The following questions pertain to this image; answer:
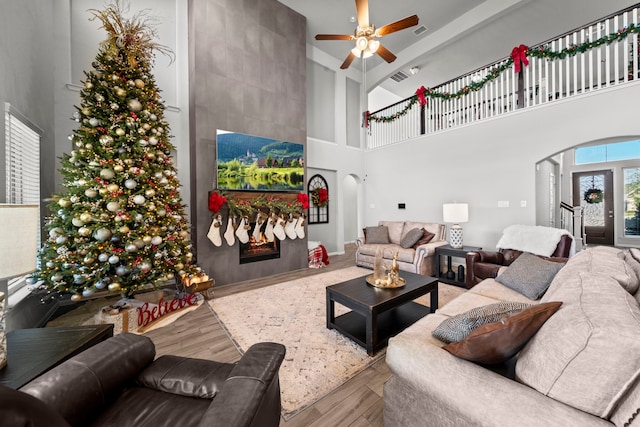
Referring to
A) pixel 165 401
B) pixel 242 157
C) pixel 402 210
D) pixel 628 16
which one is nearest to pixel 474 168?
pixel 402 210

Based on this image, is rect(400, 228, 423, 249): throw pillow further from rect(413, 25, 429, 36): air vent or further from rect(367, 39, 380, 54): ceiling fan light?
rect(413, 25, 429, 36): air vent

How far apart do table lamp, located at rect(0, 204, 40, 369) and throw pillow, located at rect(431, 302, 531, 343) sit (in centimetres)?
195

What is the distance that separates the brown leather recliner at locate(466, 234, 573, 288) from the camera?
3154mm

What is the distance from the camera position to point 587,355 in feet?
2.55

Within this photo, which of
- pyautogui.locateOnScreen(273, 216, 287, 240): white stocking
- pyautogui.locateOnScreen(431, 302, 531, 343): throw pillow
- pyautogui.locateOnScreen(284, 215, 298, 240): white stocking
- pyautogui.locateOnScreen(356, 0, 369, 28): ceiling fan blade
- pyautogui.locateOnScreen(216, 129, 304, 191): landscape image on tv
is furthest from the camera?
pyautogui.locateOnScreen(284, 215, 298, 240): white stocking

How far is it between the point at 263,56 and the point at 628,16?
553 cm

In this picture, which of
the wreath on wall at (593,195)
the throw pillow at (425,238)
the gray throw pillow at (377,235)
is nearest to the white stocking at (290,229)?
the gray throw pillow at (377,235)

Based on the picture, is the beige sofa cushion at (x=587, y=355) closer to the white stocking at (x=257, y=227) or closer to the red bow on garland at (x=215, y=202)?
the red bow on garland at (x=215, y=202)

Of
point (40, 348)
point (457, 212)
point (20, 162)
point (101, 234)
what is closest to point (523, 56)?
point (457, 212)

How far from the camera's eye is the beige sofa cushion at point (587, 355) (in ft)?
2.38

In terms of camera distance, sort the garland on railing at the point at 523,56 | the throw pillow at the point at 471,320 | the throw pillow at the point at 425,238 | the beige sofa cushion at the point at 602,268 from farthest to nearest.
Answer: the throw pillow at the point at 425,238 → the garland on railing at the point at 523,56 → the beige sofa cushion at the point at 602,268 → the throw pillow at the point at 471,320

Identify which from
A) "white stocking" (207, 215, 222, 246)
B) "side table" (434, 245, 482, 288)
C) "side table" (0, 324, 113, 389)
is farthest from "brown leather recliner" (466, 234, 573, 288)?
"side table" (0, 324, 113, 389)

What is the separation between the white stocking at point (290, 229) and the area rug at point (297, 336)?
1.06 m

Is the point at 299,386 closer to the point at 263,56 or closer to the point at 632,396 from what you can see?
the point at 632,396
